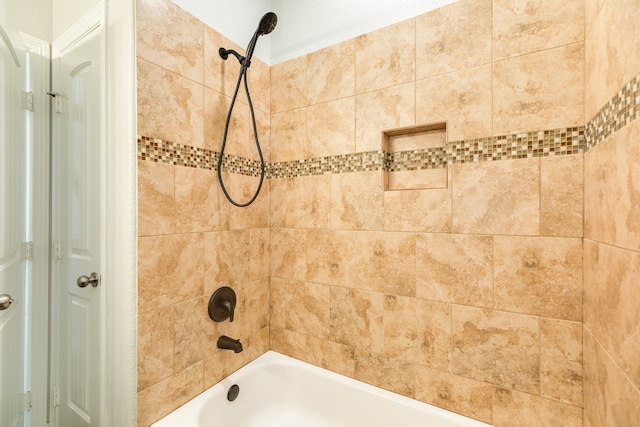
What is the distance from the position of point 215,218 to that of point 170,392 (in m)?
0.79

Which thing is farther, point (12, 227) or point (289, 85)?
point (289, 85)

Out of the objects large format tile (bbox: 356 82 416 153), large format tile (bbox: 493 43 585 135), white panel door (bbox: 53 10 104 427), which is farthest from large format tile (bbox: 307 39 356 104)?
white panel door (bbox: 53 10 104 427)

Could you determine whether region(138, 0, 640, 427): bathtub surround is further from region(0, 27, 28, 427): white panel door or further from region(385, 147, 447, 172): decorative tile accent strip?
region(0, 27, 28, 427): white panel door

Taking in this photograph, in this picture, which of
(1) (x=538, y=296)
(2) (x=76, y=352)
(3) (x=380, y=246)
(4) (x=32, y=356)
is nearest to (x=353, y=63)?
(3) (x=380, y=246)

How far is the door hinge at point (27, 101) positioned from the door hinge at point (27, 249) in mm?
656

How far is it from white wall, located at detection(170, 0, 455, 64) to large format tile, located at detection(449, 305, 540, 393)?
55.0 inches

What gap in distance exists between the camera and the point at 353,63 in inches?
57.6

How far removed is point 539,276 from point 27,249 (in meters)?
2.32

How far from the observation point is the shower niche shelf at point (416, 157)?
1.30 meters

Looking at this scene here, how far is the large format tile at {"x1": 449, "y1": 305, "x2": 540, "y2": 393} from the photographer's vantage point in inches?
42.6

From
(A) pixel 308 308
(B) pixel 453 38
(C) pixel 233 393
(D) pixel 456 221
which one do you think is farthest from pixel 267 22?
(C) pixel 233 393

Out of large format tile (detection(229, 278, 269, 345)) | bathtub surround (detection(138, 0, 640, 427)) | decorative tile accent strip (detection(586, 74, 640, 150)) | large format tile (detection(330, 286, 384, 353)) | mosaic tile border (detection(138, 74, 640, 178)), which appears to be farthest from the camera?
large format tile (detection(229, 278, 269, 345))

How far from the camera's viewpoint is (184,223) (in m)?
1.25

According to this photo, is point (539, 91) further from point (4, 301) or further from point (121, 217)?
A: point (4, 301)
